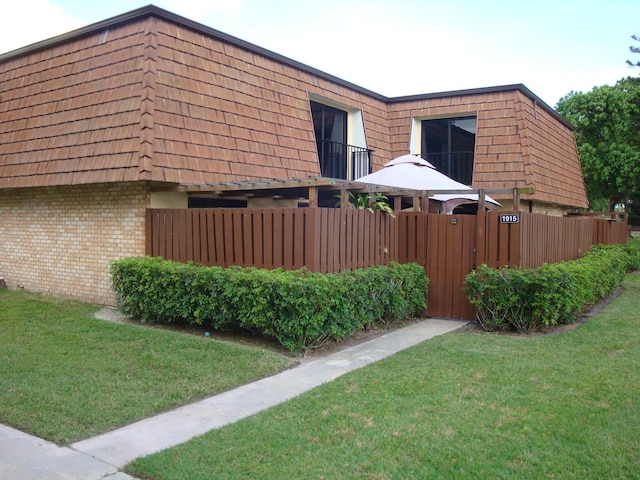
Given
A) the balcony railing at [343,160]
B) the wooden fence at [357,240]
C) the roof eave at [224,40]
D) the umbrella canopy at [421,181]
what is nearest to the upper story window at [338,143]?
the balcony railing at [343,160]

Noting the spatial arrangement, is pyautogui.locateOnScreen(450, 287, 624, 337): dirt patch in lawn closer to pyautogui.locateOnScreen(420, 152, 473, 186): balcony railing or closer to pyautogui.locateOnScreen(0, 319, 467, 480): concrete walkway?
pyautogui.locateOnScreen(0, 319, 467, 480): concrete walkway

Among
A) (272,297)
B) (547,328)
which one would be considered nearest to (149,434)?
(272,297)

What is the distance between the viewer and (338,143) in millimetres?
14844

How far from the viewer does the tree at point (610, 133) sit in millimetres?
27031

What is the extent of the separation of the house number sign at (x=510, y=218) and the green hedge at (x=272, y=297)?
165cm

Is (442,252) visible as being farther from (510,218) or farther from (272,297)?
(272,297)

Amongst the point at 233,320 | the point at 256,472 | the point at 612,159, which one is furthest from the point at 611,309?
the point at 612,159

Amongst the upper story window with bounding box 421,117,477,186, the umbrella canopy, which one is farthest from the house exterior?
the umbrella canopy

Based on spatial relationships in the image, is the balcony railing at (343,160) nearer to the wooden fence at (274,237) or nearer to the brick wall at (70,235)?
the wooden fence at (274,237)

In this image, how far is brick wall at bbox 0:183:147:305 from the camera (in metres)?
10.1

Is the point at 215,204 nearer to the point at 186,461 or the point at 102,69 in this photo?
the point at 102,69

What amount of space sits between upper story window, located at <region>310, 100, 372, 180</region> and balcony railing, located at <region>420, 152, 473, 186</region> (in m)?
2.29

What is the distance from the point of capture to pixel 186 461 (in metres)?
4.07

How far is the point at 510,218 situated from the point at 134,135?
6323mm
